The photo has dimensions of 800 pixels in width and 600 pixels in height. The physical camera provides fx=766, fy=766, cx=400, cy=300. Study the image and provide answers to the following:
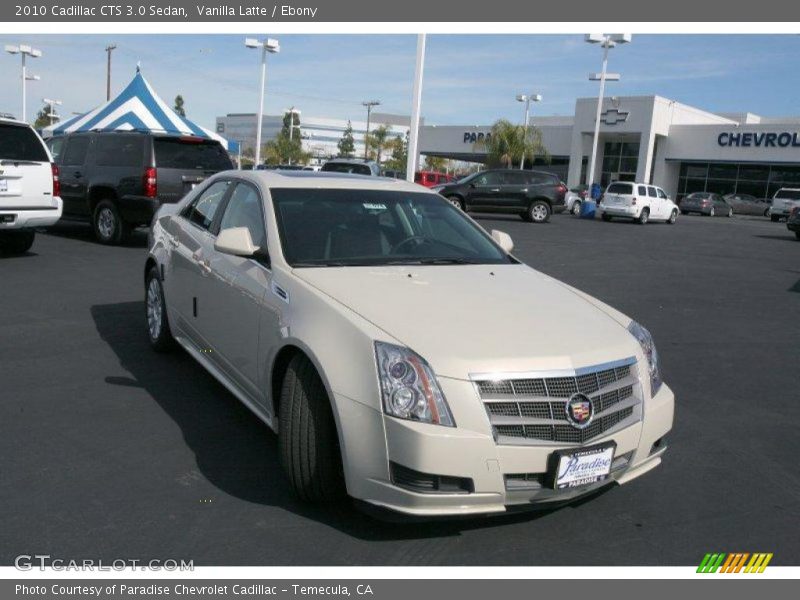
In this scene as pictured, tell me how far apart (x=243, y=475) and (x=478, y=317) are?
1.53 m

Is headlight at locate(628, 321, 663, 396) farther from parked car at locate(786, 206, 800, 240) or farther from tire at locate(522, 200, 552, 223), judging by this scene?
parked car at locate(786, 206, 800, 240)

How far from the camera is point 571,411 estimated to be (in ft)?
10.8

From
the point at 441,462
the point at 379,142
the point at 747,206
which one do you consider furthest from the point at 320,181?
the point at 379,142

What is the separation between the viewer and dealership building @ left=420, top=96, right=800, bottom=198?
48.0 m

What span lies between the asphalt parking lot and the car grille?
1.80ft

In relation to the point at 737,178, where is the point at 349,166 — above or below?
below

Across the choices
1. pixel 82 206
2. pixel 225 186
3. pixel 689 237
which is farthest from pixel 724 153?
pixel 225 186

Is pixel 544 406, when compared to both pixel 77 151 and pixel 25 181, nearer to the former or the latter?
pixel 25 181

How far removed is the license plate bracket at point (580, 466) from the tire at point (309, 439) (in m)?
0.97

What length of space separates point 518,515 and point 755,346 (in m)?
5.08

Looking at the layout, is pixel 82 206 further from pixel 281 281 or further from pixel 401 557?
A: pixel 401 557

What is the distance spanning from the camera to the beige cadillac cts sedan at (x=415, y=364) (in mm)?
3180

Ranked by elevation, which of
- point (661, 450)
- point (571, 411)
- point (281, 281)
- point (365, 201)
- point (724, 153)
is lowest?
point (661, 450)

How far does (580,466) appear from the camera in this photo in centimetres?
330
